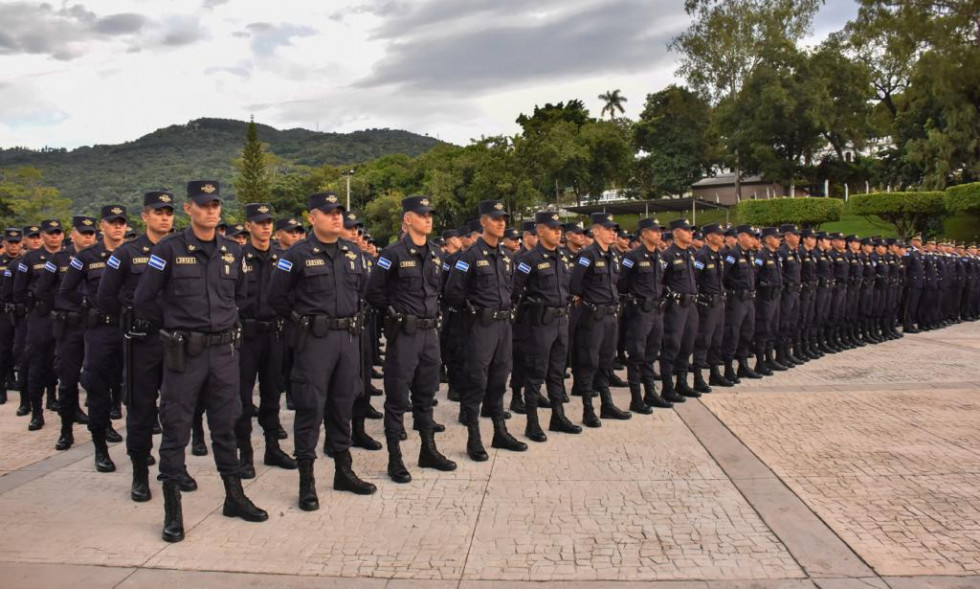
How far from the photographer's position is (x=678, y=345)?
8555mm

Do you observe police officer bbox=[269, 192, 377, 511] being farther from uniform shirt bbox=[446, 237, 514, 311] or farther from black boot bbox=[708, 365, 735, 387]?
black boot bbox=[708, 365, 735, 387]

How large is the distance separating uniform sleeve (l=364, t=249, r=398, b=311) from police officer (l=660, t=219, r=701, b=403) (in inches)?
152

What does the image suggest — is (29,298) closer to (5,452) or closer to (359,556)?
(5,452)

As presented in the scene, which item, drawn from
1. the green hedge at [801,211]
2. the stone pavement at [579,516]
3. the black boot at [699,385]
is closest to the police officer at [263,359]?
the stone pavement at [579,516]

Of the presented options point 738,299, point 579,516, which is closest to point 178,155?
point 738,299

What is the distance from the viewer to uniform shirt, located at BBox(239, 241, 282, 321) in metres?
6.29

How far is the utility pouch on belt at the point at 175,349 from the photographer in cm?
469

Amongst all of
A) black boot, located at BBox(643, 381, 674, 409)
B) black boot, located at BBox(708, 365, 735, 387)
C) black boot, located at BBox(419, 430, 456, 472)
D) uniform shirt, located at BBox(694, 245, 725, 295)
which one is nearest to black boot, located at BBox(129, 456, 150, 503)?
black boot, located at BBox(419, 430, 456, 472)

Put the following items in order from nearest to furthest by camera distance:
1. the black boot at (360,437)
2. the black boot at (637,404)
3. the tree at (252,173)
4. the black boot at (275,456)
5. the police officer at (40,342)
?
the black boot at (275,456), the black boot at (360,437), the police officer at (40,342), the black boot at (637,404), the tree at (252,173)

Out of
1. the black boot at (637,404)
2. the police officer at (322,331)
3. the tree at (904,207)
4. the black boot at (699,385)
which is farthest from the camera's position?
the tree at (904,207)

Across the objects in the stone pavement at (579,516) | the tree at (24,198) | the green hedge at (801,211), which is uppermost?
the tree at (24,198)

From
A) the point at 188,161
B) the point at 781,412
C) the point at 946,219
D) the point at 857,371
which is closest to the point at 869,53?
the point at 946,219

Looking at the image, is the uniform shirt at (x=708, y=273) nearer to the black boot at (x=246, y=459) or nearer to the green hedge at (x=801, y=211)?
the black boot at (x=246, y=459)

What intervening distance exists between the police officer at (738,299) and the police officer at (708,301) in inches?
9.4
